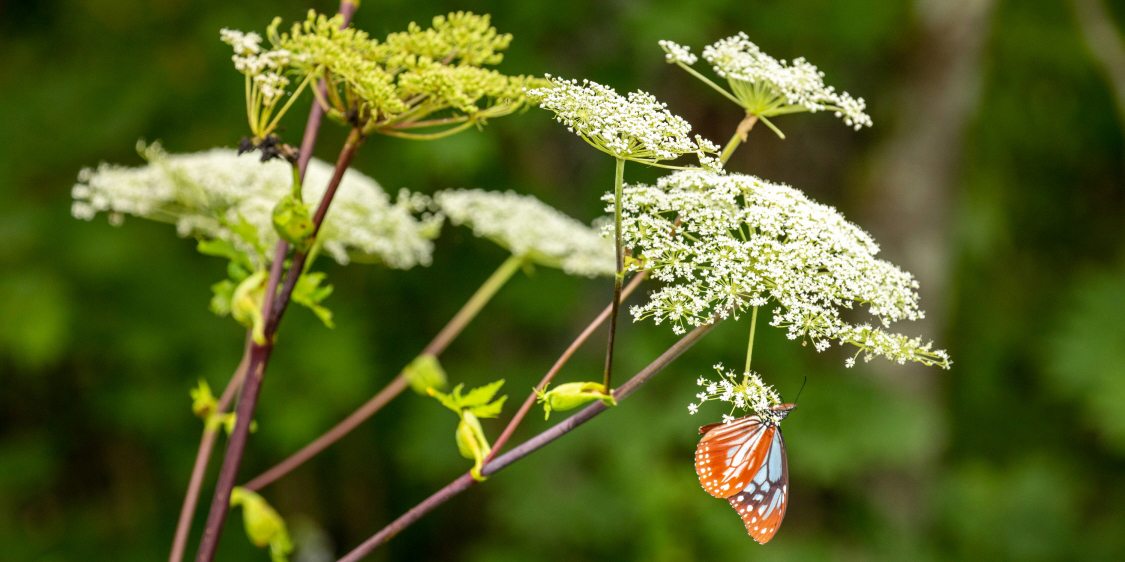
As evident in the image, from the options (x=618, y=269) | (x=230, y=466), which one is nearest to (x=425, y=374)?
(x=230, y=466)

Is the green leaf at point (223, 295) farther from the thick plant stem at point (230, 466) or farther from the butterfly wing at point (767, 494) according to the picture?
the butterfly wing at point (767, 494)

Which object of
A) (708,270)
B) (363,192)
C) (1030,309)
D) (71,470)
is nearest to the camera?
(708,270)

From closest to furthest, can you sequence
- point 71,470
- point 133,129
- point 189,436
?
point 133,129, point 189,436, point 71,470

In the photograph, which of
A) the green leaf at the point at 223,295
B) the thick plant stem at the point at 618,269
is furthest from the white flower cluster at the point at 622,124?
the green leaf at the point at 223,295

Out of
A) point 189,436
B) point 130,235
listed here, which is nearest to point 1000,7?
point 130,235

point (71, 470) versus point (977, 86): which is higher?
point (977, 86)

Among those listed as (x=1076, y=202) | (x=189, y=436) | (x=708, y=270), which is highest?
(x=708, y=270)

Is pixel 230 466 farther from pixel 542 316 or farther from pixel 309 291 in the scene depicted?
pixel 542 316

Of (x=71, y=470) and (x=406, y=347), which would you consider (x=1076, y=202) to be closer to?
(x=406, y=347)
